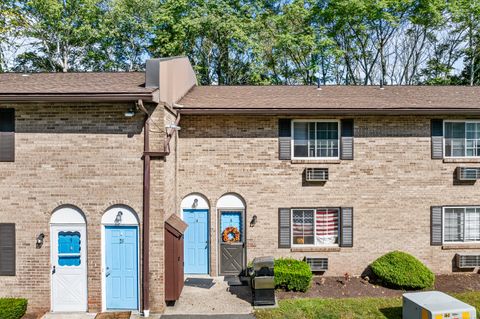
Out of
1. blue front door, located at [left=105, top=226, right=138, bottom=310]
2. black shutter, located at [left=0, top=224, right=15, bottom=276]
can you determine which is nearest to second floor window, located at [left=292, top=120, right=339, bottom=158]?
blue front door, located at [left=105, top=226, right=138, bottom=310]

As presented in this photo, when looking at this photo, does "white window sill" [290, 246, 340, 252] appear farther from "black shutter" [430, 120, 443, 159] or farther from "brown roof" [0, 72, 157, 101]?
"brown roof" [0, 72, 157, 101]

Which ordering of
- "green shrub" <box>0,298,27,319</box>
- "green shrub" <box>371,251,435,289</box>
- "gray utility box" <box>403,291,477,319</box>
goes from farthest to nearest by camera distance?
"green shrub" <box>371,251,435,289</box>, "green shrub" <box>0,298,27,319</box>, "gray utility box" <box>403,291,477,319</box>

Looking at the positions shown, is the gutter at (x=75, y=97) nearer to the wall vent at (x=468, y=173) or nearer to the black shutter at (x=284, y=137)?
the black shutter at (x=284, y=137)

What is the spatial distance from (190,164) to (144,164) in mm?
2795

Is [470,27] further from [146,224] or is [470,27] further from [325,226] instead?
[146,224]

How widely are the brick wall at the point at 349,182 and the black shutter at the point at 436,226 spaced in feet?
0.45

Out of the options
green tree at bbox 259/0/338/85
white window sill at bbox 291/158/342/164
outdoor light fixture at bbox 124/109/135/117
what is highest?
green tree at bbox 259/0/338/85

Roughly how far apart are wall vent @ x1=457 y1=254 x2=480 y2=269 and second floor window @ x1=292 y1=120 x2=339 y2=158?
5.24 m

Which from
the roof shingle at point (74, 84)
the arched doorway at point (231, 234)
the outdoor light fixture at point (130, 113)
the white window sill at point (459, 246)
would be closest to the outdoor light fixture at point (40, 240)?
the roof shingle at point (74, 84)

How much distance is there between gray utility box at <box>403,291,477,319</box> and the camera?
7.08 metres

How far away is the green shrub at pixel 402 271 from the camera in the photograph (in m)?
9.76

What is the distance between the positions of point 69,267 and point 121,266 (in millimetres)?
1281

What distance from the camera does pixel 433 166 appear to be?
1103cm

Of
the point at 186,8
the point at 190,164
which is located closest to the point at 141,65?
the point at 186,8
